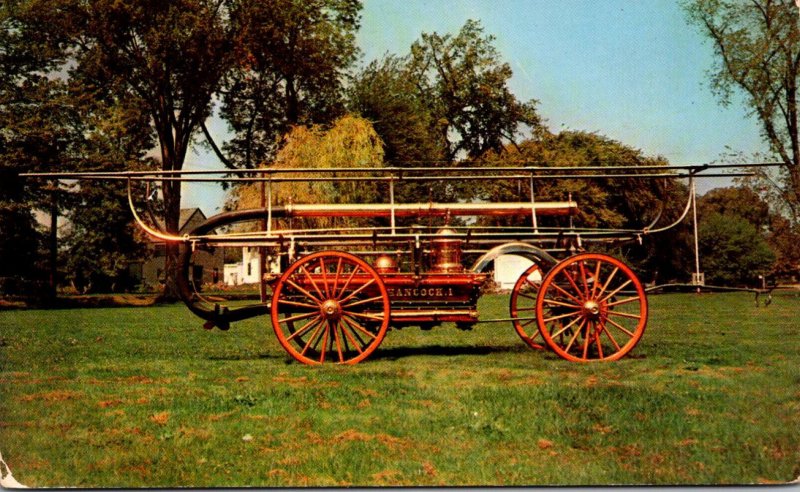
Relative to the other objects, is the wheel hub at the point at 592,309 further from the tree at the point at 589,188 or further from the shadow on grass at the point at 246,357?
the tree at the point at 589,188

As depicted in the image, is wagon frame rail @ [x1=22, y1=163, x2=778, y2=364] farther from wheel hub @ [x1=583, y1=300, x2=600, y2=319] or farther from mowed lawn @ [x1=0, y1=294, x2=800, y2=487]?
mowed lawn @ [x1=0, y1=294, x2=800, y2=487]

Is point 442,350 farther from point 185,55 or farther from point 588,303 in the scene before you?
point 185,55

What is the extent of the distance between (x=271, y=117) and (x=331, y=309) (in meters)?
5.86

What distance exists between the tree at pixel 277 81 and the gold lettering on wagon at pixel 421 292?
493 centimetres

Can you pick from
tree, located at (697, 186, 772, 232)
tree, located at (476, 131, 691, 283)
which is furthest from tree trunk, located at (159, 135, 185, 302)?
tree, located at (697, 186, 772, 232)

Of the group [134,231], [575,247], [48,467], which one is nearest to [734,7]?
[575,247]

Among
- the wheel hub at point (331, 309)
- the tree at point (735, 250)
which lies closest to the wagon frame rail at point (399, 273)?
the wheel hub at point (331, 309)

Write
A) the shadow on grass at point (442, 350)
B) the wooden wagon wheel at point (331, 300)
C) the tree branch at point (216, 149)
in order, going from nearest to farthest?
1. the wooden wagon wheel at point (331, 300)
2. the shadow on grass at point (442, 350)
3. the tree branch at point (216, 149)

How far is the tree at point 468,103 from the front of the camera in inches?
346

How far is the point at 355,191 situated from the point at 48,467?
22.7 feet

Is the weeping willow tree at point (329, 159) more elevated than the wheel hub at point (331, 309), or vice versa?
the weeping willow tree at point (329, 159)

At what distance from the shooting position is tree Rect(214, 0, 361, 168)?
449 inches

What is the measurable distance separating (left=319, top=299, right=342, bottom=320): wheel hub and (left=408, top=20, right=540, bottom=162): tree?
3.03 meters

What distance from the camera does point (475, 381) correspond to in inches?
233
